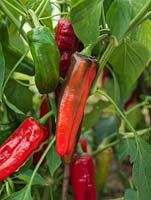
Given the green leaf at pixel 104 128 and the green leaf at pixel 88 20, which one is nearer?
the green leaf at pixel 88 20

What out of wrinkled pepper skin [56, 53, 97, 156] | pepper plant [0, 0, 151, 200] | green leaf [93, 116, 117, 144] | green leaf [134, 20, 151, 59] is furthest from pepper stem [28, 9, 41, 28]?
green leaf [93, 116, 117, 144]

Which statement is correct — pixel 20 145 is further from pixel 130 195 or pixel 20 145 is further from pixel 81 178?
pixel 130 195

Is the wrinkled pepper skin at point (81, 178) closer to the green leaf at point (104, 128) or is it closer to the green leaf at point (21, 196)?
the green leaf at point (21, 196)

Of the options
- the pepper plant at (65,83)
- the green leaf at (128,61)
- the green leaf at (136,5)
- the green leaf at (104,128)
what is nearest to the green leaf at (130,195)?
the pepper plant at (65,83)

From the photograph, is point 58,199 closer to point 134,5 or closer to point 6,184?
point 6,184

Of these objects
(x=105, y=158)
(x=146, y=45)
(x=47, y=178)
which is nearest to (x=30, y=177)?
(x=47, y=178)
